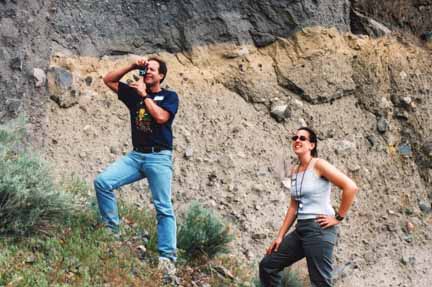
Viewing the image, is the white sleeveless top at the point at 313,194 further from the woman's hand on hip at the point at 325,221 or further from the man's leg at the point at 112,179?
the man's leg at the point at 112,179

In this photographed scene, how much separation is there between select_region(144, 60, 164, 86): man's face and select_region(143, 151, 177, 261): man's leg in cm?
65

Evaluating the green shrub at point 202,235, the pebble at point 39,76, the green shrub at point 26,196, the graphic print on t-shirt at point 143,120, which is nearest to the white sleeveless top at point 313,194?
the graphic print on t-shirt at point 143,120

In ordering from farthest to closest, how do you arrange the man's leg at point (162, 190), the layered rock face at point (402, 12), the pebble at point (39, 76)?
1. the layered rock face at point (402, 12)
2. the pebble at point (39, 76)
3. the man's leg at point (162, 190)

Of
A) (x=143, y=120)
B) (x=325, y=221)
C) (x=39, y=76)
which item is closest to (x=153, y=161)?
(x=143, y=120)

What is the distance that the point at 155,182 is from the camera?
6.52 metres

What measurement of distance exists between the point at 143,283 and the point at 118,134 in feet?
12.2

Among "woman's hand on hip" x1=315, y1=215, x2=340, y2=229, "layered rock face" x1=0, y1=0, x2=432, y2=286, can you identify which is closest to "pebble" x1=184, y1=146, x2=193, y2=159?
"layered rock face" x1=0, y1=0, x2=432, y2=286

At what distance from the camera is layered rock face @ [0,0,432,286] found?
9375 mm

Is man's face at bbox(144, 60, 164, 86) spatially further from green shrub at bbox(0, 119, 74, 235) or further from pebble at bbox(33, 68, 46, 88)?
pebble at bbox(33, 68, 46, 88)

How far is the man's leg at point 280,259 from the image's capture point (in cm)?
607

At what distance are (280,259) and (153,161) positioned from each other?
1.39 metres

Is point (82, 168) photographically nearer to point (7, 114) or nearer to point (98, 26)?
point (7, 114)

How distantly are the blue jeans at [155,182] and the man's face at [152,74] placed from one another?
64 cm

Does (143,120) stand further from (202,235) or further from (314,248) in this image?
(314,248)
